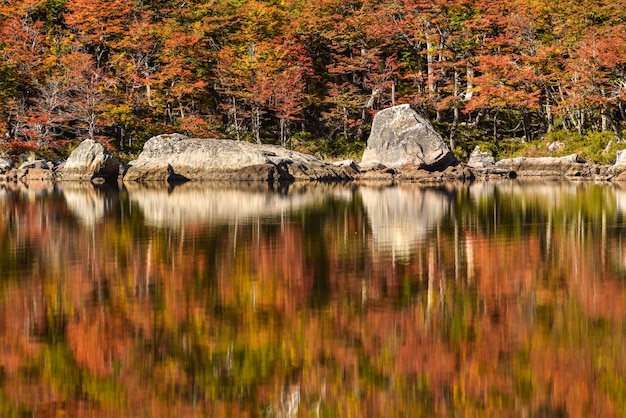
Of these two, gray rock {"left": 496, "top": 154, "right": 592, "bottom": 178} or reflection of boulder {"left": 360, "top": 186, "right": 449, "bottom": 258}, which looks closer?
reflection of boulder {"left": 360, "top": 186, "right": 449, "bottom": 258}

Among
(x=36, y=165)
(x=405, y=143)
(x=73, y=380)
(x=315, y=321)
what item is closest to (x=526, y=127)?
(x=405, y=143)

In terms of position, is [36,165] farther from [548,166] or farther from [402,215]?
[402,215]

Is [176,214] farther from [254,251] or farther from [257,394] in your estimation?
[257,394]

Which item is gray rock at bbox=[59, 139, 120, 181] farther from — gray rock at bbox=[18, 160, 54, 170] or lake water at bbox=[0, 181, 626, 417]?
lake water at bbox=[0, 181, 626, 417]

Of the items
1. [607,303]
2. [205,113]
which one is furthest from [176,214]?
[205,113]

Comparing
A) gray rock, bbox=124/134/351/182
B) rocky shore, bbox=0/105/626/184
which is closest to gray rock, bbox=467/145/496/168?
rocky shore, bbox=0/105/626/184

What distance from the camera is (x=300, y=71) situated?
163 feet

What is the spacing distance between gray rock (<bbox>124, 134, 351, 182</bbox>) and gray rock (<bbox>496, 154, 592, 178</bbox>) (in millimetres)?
10106

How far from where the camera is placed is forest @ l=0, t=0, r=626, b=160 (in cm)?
4525

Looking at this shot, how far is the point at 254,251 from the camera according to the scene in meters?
13.6

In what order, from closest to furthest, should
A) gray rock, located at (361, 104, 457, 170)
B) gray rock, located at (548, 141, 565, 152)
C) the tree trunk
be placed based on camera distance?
gray rock, located at (361, 104, 457, 170) → gray rock, located at (548, 141, 565, 152) → the tree trunk

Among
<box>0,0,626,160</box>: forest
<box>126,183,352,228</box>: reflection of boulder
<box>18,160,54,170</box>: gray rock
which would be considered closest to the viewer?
<box>126,183,352,228</box>: reflection of boulder

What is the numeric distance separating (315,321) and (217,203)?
16878mm

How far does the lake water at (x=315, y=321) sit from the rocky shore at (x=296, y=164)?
901 inches
